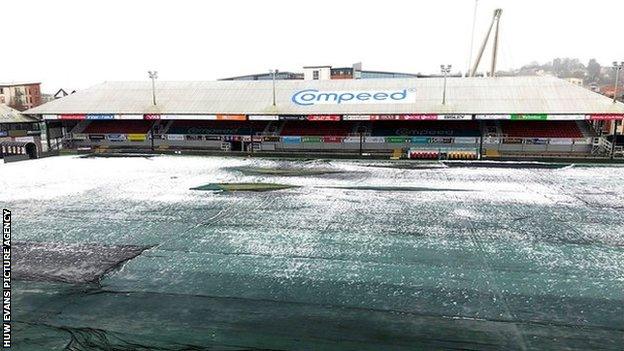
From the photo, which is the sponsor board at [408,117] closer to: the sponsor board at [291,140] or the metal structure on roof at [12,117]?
the sponsor board at [291,140]

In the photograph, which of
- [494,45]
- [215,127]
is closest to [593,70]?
[494,45]

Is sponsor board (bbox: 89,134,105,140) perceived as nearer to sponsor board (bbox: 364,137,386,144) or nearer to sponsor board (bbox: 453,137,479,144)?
sponsor board (bbox: 364,137,386,144)

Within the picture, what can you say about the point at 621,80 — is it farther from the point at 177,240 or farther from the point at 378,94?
the point at 177,240

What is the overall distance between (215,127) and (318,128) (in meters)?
10.1

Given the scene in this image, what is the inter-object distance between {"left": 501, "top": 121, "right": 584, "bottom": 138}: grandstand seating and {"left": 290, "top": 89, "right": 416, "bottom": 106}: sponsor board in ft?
28.0

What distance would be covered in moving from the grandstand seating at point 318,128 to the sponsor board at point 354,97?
232 cm

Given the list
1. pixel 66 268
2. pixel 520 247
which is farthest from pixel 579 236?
pixel 66 268

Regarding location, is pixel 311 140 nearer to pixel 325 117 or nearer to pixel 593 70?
pixel 325 117

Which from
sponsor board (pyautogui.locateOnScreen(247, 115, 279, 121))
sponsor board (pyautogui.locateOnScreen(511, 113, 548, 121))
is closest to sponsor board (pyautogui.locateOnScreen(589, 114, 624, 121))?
sponsor board (pyautogui.locateOnScreen(511, 113, 548, 121))

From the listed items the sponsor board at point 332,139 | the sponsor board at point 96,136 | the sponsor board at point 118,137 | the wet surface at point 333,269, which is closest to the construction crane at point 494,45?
the sponsor board at point 332,139

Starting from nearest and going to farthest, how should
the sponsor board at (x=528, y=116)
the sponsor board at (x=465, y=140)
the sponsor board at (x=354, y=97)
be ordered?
the sponsor board at (x=528, y=116) → the sponsor board at (x=465, y=140) → the sponsor board at (x=354, y=97)

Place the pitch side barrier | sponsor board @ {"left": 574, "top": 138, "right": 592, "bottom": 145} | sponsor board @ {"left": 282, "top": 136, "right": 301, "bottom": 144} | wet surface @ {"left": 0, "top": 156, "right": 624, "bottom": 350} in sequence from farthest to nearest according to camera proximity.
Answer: sponsor board @ {"left": 282, "top": 136, "right": 301, "bottom": 144}, sponsor board @ {"left": 574, "top": 138, "right": 592, "bottom": 145}, the pitch side barrier, wet surface @ {"left": 0, "top": 156, "right": 624, "bottom": 350}

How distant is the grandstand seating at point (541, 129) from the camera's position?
38.0m

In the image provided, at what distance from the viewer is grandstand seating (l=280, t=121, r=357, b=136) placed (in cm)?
4178
